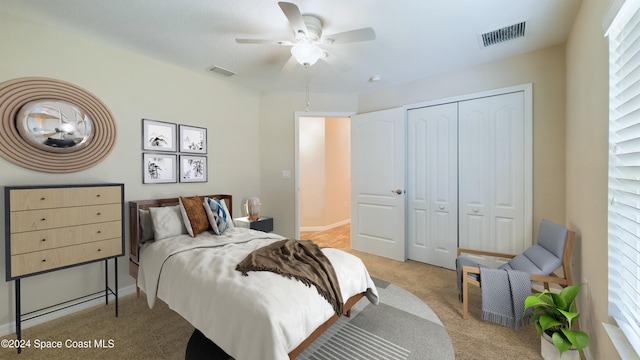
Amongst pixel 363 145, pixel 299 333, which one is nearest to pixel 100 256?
pixel 299 333

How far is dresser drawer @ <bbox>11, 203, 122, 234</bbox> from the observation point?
1872 mm

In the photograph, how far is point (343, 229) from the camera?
588 centimetres

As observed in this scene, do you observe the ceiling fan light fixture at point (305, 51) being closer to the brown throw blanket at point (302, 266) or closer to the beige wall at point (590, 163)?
the brown throw blanket at point (302, 266)

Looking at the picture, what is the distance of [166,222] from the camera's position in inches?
104

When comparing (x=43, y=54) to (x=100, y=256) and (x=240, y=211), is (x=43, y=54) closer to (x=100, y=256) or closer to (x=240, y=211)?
(x=100, y=256)

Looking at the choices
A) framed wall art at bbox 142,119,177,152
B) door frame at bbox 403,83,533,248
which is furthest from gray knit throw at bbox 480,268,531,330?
framed wall art at bbox 142,119,177,152

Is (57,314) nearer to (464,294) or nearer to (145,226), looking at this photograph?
(145,226)

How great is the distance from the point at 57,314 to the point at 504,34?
478cm

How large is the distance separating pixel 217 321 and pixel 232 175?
2599 mm

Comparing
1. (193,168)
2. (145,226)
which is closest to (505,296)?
(145,226)

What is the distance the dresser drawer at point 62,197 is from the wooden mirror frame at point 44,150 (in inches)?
15.8

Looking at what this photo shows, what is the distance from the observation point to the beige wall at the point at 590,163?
59.1 inches

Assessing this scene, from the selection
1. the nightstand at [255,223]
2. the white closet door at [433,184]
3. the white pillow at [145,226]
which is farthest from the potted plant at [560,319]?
the white pillow at [145,226]

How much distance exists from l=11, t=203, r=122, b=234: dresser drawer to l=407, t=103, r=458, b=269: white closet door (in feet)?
11.3
